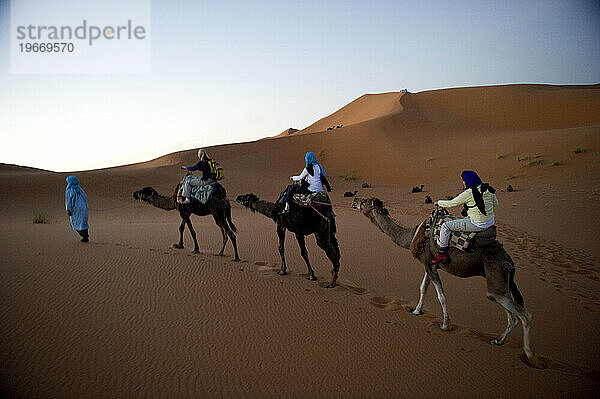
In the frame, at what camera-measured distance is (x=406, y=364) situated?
4535 mm

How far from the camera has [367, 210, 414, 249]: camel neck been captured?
6.22m

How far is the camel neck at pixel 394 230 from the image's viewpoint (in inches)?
245

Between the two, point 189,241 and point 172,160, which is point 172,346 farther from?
point 172,160

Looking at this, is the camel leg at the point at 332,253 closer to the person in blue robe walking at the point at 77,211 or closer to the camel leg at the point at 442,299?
the camel leg at the point at 442,299

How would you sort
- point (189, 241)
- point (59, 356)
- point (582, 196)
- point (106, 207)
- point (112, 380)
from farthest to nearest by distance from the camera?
point (106, 207), point (582, 196), point (189, 241), point (59, 356), point (112, 380)

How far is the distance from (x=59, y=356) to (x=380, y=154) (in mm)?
35783

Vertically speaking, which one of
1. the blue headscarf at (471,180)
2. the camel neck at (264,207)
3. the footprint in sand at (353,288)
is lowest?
the footprint in sand at (353,288)

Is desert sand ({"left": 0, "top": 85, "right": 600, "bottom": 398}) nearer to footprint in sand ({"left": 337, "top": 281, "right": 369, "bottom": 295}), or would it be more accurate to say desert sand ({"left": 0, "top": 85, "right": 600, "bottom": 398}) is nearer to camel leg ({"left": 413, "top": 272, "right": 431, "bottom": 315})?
footprint in sand ({"left": 337, "top": 281, "right": 369, "bottom": 295})

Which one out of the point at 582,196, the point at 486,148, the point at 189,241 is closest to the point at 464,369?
the point at 189,241

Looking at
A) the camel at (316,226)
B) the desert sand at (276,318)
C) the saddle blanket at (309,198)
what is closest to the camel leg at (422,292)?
the desert sand at (276,318)

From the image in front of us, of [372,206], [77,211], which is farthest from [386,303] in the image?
[77,211]

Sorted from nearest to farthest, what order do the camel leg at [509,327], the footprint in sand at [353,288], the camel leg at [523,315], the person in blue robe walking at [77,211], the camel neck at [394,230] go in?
1. the camel leg at [523,315]
2. the camel leg at [509,327]
3. the camel neck at [394,230]
4. the footprint in sand at [353,288]
5. the person in blue robe walking at [77,211]

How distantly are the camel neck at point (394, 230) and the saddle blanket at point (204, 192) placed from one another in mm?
4537

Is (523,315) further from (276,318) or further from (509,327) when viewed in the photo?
(276,318)
